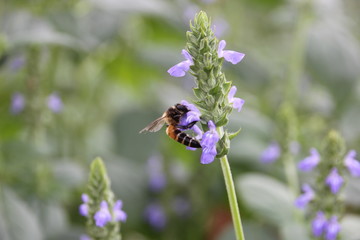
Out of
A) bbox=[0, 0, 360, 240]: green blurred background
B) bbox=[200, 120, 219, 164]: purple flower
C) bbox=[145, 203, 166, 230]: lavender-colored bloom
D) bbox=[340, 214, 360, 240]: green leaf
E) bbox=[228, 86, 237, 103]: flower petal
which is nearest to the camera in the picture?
bbox=[200, 120, 219, 164]: purple flower

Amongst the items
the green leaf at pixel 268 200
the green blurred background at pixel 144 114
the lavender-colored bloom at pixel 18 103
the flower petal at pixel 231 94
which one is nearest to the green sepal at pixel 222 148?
the flower petal at pixel 231 94

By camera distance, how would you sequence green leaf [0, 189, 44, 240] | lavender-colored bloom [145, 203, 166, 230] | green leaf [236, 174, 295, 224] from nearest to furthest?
green leaf [0, 189, 44, 240]
green leaf [236, 174, 295, 224]
lavender-colored bloom [145, 203, 166, 230]

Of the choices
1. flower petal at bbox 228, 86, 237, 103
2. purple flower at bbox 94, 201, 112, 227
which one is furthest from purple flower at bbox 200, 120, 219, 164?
purple flower at bbox 94, 201, 112, 227

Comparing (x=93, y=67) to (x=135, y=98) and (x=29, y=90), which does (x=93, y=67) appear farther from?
(x=29, y=90)

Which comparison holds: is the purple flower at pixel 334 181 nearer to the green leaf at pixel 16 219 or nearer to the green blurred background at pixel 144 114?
the green blurred background at pixel 144 114

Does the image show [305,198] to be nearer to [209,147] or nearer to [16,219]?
[209,147]

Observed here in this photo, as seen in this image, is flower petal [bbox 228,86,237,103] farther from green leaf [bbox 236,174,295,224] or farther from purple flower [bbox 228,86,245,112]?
green leaf [bbox 236,174,295,224]

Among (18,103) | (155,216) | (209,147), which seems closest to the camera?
(209,147)

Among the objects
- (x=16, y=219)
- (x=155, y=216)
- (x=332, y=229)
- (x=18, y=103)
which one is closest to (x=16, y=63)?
(x=18, y=103)
